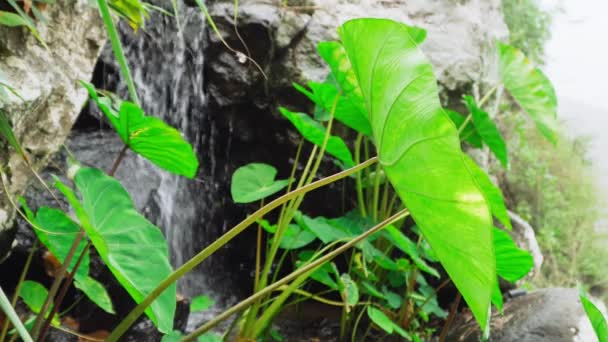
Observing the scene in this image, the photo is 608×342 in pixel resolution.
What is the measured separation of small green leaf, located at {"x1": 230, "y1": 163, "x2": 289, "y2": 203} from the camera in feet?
4.48

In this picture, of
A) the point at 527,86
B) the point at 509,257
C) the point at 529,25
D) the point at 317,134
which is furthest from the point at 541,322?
the point at 529,25

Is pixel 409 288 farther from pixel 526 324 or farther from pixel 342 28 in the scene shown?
pixel 342 28

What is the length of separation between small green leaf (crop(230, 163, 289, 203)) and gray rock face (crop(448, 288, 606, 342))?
0.87m

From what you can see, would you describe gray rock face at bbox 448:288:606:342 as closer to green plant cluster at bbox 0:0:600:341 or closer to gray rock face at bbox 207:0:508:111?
green plant cluster at bbox 0:0:600:341

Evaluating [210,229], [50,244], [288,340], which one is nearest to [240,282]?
[210,229]

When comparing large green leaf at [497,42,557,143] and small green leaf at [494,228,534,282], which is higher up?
large green leaf at [497,42,557,143]

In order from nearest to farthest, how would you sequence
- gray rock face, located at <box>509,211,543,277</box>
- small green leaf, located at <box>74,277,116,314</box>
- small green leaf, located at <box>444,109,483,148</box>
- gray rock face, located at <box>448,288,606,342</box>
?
small green leaf, located at <box>74,277,116,314</box>
gray rock face, located at <box>448,288,606,342</box>
small green leaf, located at <box>444,109,483,148</box>
gray rock face, located at <box>509,211,543,277</box>

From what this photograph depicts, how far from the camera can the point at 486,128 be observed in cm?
180

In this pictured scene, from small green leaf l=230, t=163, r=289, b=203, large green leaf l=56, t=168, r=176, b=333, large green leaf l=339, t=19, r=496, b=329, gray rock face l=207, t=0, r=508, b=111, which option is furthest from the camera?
gray rock face l=207, t=0, r=508, b=111

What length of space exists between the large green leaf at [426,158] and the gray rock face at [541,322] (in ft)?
3.68

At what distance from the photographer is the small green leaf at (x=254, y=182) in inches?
53.8

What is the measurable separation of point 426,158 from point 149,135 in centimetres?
68

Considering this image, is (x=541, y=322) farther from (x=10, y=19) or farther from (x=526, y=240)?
(x=10, y=19)

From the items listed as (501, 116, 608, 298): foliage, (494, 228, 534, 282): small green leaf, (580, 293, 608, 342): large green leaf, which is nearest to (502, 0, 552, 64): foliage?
(501, 116, 608, 298): foliage
